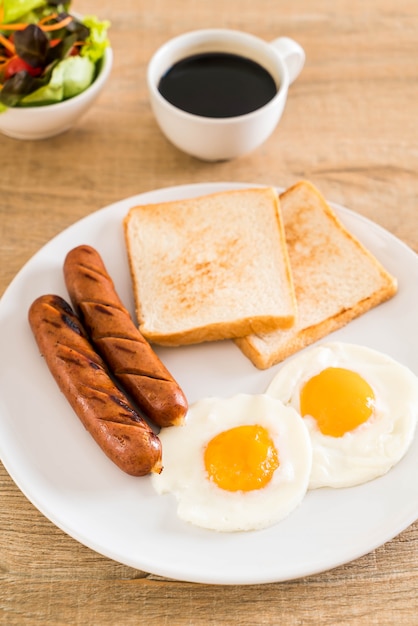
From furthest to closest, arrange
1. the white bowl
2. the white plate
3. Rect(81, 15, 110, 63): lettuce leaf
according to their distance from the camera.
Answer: Rect(81, 15, 110, 63): lettuce leaf → the white bowl → the white plate

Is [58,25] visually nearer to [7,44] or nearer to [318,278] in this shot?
[7,44]

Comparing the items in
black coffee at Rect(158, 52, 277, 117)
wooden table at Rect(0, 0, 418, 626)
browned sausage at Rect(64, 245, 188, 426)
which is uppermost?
black coffee at Rect(158, 52, 277, 117)

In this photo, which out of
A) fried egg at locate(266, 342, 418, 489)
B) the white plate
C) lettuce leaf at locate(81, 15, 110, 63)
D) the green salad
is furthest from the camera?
lettuce leaf at locate(81, 15, 110, 63)

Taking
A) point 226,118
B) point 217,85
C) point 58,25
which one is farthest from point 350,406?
point 58,25

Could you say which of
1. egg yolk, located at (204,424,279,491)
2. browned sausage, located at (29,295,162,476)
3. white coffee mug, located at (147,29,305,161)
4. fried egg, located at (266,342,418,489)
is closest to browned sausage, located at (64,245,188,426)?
browned sausage, located at (29,295,162,476)

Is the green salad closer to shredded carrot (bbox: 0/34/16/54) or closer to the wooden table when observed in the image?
shredded carrot (bbox: 0/34/16/54)

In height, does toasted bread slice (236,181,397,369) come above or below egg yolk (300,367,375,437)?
below
